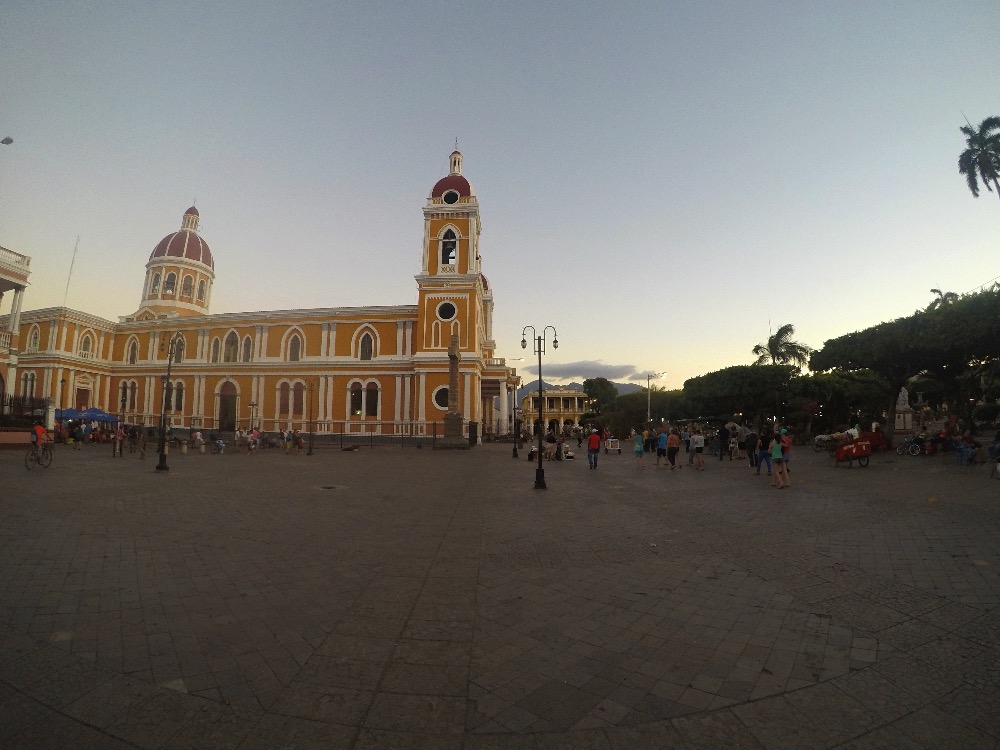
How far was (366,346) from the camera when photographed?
44.9 meters

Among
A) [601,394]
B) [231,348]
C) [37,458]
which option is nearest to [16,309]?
[231,348]

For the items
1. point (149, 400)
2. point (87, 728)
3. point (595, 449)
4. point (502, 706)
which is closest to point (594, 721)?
point (502, 706)

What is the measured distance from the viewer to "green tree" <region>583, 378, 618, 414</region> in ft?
276

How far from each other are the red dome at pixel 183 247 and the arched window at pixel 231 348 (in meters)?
15.4

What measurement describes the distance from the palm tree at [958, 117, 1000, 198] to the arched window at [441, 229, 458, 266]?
34.8 meters

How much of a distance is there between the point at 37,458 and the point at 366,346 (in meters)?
30.0

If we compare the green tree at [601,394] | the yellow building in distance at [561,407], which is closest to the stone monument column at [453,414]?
the green tree at [601,394]

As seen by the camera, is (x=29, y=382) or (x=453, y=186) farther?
(x=29, y=382)

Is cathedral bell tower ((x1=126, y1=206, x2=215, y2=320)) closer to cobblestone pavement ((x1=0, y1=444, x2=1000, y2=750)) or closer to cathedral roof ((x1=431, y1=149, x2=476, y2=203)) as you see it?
cathedral roof ((x1=431, y1=149, x2=476, y2=203))

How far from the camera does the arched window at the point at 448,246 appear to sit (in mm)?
43219

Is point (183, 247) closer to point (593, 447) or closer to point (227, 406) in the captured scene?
point (227, 406)

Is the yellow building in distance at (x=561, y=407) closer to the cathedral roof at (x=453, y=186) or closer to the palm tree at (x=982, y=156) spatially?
the cathedral roof at (x=453, y=186)

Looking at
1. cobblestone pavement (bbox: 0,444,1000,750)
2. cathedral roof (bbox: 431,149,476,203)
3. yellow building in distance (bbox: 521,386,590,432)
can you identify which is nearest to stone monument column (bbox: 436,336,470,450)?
cathedral roof (bbox: 431,149,476,203)

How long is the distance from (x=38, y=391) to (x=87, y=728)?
63.2 m
